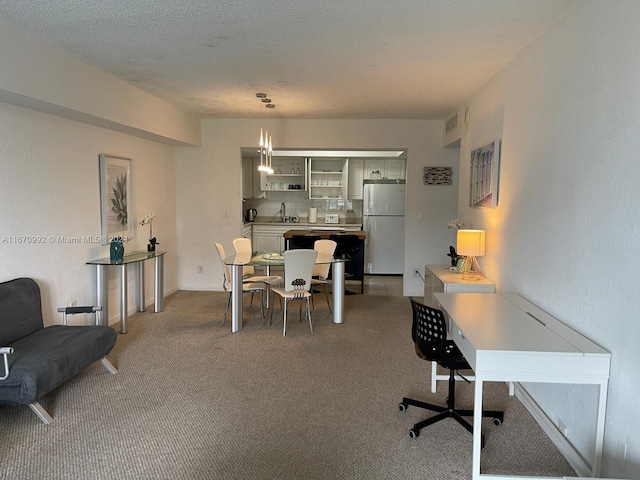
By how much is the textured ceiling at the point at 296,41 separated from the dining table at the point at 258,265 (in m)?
1.80

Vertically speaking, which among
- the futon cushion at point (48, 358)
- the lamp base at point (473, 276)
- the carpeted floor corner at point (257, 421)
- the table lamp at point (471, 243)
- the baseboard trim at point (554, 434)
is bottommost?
the carpeted floor corner at point (257, 421)

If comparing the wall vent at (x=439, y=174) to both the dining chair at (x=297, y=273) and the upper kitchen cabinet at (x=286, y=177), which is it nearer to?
the dining chair at (x=297, y=273)

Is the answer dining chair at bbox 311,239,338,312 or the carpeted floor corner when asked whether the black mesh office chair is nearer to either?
the carpeted floor corner

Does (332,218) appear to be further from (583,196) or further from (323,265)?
(583,196)

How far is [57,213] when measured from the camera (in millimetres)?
4074

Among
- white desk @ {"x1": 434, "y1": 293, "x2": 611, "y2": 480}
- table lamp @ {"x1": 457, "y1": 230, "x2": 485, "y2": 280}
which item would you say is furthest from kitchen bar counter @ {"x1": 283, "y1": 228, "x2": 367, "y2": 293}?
white desk @ {"x1": 434, "y1": 293, "x2": 611, "y2": 480}

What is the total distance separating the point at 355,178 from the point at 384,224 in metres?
1.21

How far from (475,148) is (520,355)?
304cm

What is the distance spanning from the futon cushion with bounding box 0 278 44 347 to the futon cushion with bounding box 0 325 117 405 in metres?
0.06

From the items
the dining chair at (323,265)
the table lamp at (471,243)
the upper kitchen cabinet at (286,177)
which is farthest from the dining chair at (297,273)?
the upper kitchen cabinet at (286,177)

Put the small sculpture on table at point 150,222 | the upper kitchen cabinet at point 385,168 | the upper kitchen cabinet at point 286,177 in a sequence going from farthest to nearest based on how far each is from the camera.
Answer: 1. the upper kitchen cabinet at point 286,177
2. the upper kitchen cabinet at point 385,168
3. the small sculpture on table at point 150,222

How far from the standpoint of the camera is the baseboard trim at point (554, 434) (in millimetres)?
2367

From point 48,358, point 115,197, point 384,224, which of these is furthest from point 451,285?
point 384,224

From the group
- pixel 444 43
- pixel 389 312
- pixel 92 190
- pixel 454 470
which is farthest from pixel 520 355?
pixel 92 190
